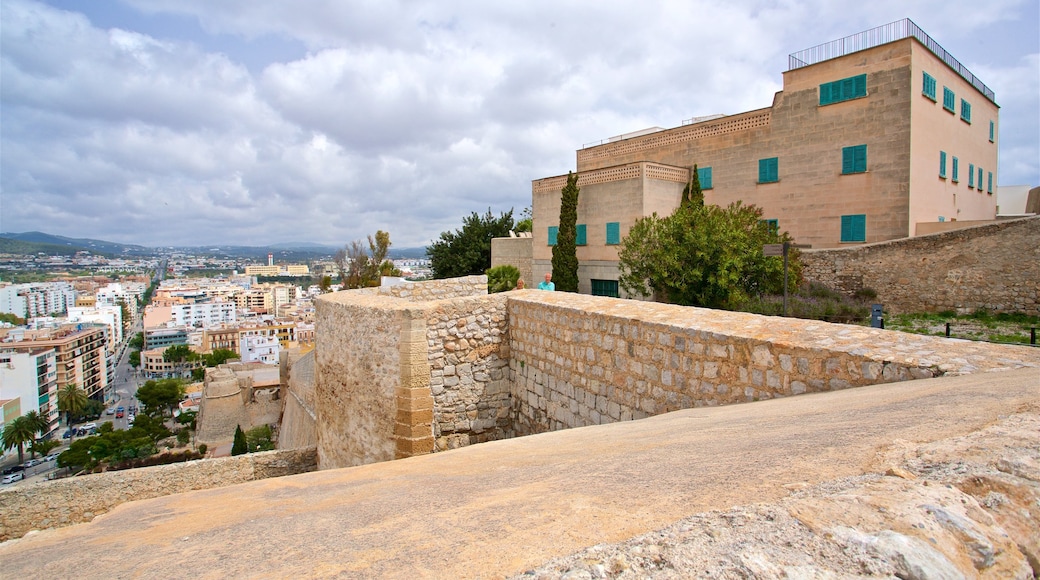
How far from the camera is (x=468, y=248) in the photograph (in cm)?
3606

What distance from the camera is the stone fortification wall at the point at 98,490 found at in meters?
6.28

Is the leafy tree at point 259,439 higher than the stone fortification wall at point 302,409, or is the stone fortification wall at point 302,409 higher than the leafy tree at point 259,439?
the stone fortification wall at point 302,409

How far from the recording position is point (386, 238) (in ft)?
143

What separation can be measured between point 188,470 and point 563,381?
5.18 meters

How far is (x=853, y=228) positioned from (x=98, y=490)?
21.8m

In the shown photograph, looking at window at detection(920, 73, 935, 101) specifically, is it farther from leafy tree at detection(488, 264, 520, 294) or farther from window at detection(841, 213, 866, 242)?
leafy tree at detection(488, 264, 520, 294)

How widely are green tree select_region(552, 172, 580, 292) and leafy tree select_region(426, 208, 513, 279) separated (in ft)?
39.0

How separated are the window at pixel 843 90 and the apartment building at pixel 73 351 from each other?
8319 cm

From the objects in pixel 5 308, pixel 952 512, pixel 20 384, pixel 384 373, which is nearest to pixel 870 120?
pixel 384 373

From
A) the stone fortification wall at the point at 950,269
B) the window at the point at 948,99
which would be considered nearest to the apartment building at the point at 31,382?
the stone fortification wall at the point at 950,269

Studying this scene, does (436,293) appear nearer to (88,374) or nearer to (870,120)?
(870,120)

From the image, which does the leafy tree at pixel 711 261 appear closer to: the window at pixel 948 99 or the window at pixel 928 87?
the window at pixel 928 87

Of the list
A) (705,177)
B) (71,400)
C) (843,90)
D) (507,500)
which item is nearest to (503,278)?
(705,177)

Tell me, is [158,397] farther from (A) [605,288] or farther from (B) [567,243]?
(A) [605,288]
